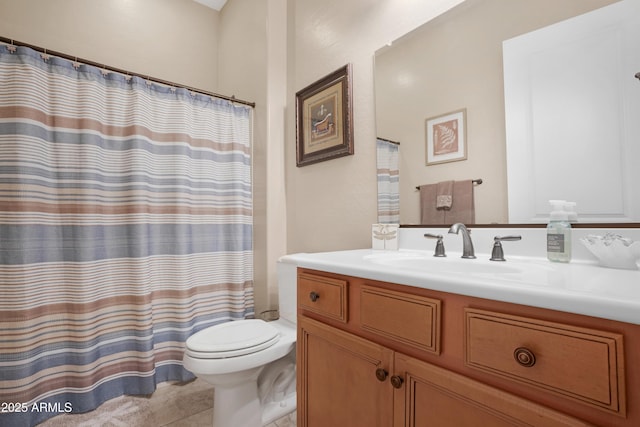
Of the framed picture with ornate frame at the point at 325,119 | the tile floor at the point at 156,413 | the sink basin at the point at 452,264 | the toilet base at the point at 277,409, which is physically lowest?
the tile floor at the point at 156,413

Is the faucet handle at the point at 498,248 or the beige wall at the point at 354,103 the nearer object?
the faucet handle at the point at 498,248

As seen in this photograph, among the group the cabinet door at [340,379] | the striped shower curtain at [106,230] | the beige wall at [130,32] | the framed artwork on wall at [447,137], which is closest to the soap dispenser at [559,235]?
the framed artwork on wall at [447,137]

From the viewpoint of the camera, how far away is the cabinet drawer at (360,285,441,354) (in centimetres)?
63

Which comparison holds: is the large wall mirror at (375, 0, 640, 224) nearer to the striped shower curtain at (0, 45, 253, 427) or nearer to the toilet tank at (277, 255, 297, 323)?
the toilet tank at (277, 255, 297, 323)

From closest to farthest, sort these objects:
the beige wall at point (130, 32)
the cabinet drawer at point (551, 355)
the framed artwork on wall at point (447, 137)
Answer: the cabinet drawer at point (551, 355) → the framed artwork on wall at point (447, 137) → the beige wall at point (130, 32)

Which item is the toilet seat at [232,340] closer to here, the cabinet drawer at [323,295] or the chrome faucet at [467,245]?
the cabinet drawer at [323,295]

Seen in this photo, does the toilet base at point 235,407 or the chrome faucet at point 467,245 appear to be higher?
the chrome faucet at point 467,245

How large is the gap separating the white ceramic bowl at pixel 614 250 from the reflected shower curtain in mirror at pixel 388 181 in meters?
0.67

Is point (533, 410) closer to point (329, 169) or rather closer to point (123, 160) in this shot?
point (329, 169)

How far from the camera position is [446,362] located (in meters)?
0.61

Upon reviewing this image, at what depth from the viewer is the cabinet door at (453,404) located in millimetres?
489

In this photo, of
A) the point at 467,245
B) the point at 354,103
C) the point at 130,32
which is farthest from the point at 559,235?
the point at 130,32

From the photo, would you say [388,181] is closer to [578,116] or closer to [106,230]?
[578,116]

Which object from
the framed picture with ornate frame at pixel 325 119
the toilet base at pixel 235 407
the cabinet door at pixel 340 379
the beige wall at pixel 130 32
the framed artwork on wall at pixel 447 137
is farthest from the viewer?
the beige wall at pixel 130 32
